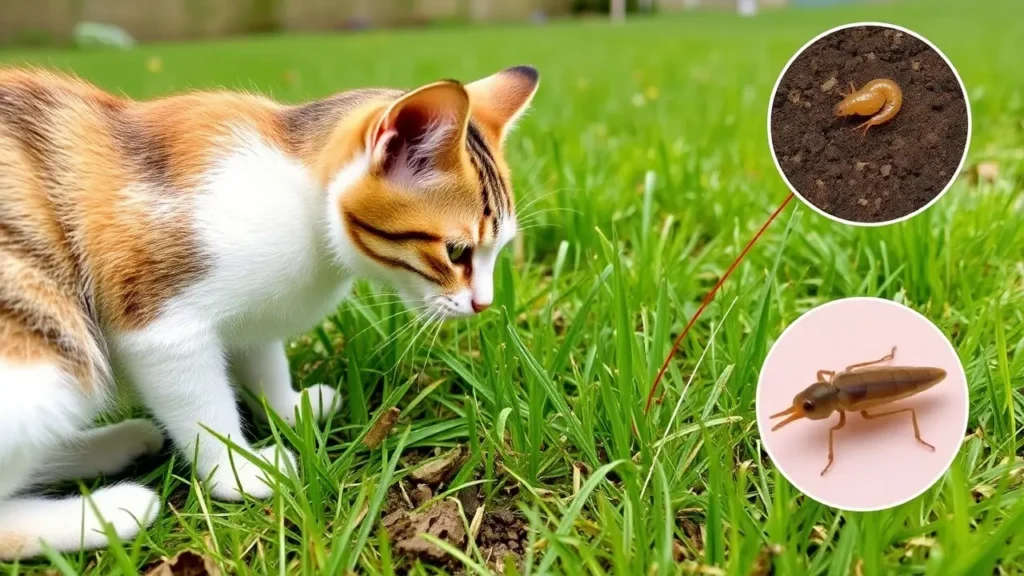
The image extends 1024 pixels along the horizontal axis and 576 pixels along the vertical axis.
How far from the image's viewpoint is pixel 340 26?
1304cm

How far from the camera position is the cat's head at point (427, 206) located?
1.36 m

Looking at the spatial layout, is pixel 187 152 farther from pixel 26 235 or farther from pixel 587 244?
pixel 587 244

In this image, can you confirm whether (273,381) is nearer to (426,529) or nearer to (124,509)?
(124,509)

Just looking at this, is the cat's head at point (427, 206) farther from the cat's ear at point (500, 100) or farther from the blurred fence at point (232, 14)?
the blurred fence at point (232, 14)

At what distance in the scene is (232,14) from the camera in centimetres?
1218

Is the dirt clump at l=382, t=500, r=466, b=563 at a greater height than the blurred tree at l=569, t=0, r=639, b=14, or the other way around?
the dirt clump at l=382, t=500, r=466, b=563

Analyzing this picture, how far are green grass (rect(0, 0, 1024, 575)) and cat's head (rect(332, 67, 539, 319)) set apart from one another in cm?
15

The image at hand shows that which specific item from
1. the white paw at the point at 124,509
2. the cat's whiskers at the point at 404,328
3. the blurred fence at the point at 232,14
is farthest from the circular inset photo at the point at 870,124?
the blurred fence at the point at 232,14

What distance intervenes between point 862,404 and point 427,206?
2.59 ft

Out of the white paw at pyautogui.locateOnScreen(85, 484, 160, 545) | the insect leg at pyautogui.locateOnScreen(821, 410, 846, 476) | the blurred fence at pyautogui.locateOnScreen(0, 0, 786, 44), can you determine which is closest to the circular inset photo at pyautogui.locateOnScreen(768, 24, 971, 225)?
the insect leg at pyautogui.locateOnScreen(821, 410, 846, 476)

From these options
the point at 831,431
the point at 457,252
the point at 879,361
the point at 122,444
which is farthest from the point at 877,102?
the point at 122,444

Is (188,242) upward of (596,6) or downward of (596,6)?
upward

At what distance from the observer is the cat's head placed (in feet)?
4.45

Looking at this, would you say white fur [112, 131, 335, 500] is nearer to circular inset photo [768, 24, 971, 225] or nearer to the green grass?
the green grass
